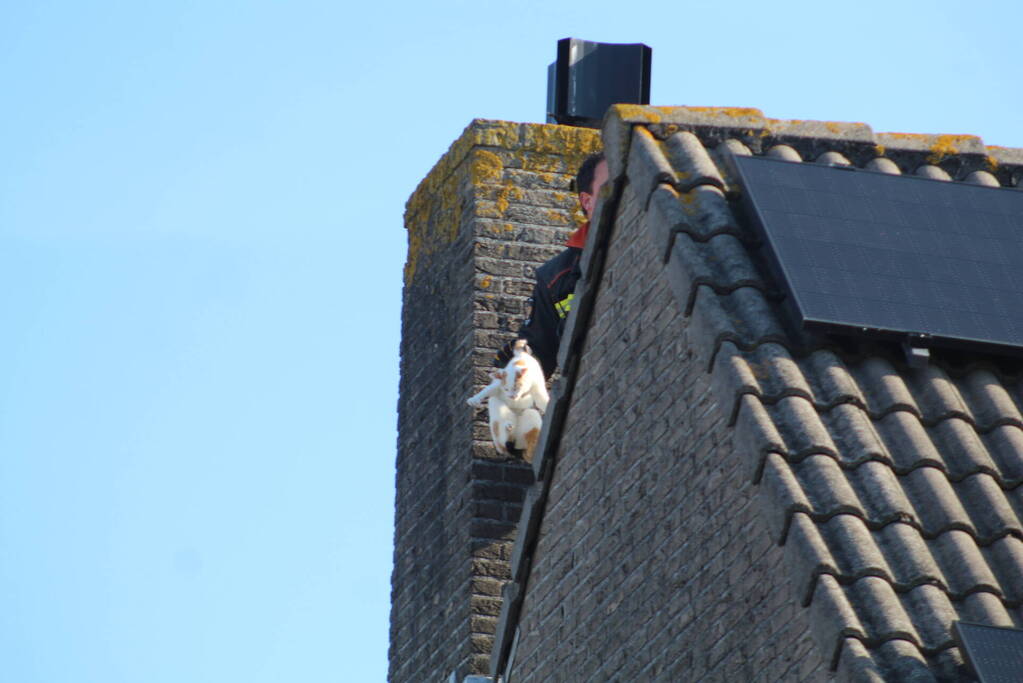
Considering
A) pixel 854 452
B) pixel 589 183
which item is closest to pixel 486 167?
pixel 589 183

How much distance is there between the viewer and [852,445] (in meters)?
8.22

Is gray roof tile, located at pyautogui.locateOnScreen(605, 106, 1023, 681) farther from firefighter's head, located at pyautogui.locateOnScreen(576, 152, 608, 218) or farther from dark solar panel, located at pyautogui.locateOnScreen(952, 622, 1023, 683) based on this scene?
firefighter's head, located at pyautogui.locateOnScreen(576, 152, 608, 218)

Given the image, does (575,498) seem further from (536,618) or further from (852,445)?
(852,445)

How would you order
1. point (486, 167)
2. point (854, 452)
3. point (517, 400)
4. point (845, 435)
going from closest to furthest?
point (854, 452) → point (845, 435) → point (517, 400) → point (486, 167)

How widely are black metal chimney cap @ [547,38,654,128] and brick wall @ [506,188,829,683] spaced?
19.6 ft

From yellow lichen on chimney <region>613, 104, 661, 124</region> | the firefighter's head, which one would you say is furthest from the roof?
the firefighter's head

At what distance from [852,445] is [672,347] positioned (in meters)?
1.22

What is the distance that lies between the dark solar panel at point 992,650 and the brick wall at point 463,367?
6.45 meters

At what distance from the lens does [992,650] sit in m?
7.14

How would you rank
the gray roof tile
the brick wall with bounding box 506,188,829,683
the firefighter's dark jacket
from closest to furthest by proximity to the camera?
1. the gray roof tile
2. the brick wall with bounding box 506,188,829,683
3. the firefighter's dark jacket

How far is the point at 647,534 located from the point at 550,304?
14.1ft

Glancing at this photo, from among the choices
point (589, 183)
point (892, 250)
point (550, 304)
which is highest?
point (550, 304)

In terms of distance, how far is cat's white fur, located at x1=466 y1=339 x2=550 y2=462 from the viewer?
13.2m

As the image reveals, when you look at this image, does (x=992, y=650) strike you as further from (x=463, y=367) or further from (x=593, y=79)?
(x=593, y=79)
